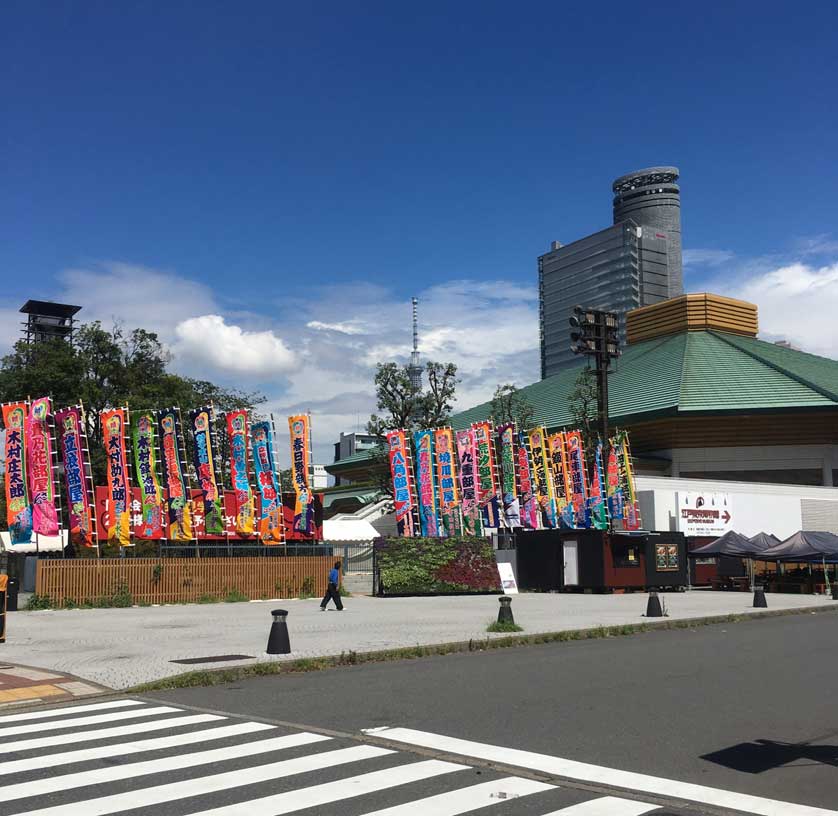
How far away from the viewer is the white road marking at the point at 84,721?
31.7 ft

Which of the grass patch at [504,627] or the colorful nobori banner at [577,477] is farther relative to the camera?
the colorful nobori banner at [577,477]

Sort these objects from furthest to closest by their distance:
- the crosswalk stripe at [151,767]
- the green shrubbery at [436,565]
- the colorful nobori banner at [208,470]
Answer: the green shrubbery at [436,565], the colorful nobori banner at [208,470], the crosswalk stripe at [151,767]

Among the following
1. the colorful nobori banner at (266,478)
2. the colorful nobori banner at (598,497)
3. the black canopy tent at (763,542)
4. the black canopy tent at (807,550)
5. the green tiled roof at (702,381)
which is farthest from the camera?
the green tiled roof at (702,381)

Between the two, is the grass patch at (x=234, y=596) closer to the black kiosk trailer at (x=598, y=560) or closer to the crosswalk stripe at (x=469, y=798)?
the black kiosk trailer at (x=598, y=560)

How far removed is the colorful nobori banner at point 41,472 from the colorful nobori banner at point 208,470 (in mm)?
5011

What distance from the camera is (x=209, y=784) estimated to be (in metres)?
7.15

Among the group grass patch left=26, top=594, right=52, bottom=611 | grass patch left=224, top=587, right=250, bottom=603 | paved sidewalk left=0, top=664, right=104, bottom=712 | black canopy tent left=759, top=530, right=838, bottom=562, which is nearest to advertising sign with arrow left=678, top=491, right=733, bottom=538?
black canopy tent left=759, top=530, right=838, bottom=562

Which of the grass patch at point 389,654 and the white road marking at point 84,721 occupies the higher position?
the white road marking at point 84,721

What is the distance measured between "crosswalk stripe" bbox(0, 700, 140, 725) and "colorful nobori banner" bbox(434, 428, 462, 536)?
97.3 ft

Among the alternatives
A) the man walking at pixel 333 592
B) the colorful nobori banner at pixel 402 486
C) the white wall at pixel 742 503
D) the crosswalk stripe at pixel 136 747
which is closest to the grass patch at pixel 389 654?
the crosswalk stripe at pixel 136 747

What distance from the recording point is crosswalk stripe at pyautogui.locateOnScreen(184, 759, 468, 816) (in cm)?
643

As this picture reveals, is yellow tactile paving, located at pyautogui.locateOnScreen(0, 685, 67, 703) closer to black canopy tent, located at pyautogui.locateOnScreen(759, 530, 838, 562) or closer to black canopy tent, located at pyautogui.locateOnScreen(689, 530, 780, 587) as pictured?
black canopy tent, located at pyautogui.locateOnScreen(759, 530, 838, 562)

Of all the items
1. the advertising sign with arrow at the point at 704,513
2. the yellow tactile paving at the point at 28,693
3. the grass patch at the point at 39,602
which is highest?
the advertising sign with arrow at the point at 704,513

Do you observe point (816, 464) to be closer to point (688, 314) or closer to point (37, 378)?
point (688, 314)
